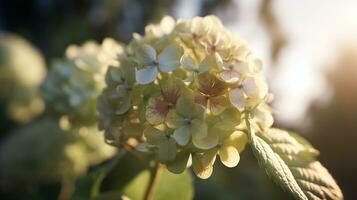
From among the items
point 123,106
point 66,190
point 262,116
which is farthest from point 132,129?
point 66,190

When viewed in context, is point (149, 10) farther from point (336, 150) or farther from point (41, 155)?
point (336, 150)

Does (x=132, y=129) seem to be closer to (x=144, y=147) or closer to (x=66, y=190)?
(x=144, y=147)

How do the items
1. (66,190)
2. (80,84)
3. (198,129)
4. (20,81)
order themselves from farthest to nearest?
(20,81)
(66,190)
(80,84)
(198,129)

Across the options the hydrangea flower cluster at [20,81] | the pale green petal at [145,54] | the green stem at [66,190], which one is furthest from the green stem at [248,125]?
the hydrangea flower cluster at [20,81]

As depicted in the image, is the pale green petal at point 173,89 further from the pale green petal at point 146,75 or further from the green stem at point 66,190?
the green stem at point 66,190

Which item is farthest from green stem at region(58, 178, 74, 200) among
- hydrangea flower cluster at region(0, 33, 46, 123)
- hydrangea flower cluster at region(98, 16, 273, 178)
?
hydrangea flower cluster at region(0, 33, 46, 123)

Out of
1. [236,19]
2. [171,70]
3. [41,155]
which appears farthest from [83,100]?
[236,19]
